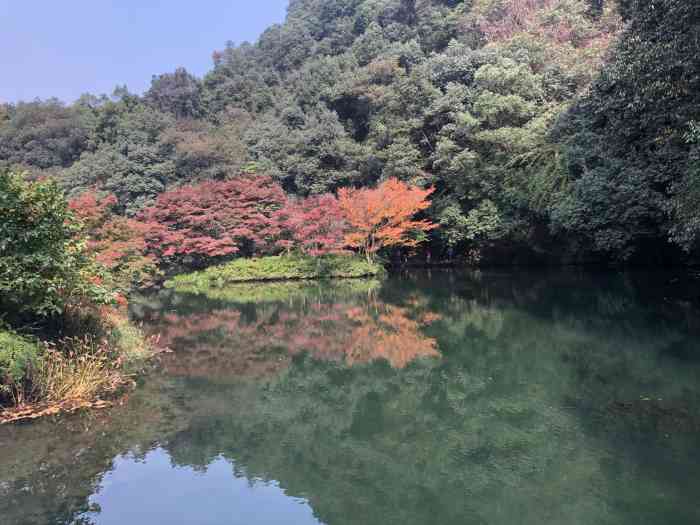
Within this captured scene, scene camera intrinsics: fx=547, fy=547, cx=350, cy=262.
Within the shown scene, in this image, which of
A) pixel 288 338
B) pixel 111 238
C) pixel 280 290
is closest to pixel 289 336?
pixel 288 338

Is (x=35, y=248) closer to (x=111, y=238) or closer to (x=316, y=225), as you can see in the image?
(x=111, y=238)

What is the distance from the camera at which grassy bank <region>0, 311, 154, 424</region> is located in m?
5.96

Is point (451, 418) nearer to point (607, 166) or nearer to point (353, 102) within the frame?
point (607, 166)

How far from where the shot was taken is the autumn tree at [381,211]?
21875mm

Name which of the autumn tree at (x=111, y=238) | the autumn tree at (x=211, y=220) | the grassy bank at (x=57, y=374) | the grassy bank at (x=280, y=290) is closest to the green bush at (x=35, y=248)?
the grassy bank at (x=57, y=374)

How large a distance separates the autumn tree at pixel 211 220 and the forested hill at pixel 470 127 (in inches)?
167

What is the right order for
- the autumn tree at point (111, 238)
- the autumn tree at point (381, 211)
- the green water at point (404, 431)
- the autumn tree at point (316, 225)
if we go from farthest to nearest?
the autumn tree at point (381, 211), the autumn tree at point (316, 225), the autumn tree at point (111, 238), the green water at point (404, 431)

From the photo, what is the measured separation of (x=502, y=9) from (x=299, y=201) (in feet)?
57.7

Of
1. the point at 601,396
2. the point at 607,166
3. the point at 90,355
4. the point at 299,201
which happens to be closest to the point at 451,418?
the point at 601,396

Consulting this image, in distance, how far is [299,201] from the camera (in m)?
25.4

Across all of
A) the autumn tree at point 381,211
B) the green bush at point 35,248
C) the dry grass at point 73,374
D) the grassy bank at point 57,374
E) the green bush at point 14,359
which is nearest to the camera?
the green bush at point 14,359

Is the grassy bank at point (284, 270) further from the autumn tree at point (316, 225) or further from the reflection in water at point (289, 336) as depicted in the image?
the reflection in water at point (289, 336)

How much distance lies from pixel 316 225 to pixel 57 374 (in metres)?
15.7

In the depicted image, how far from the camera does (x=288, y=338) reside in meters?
11.3
